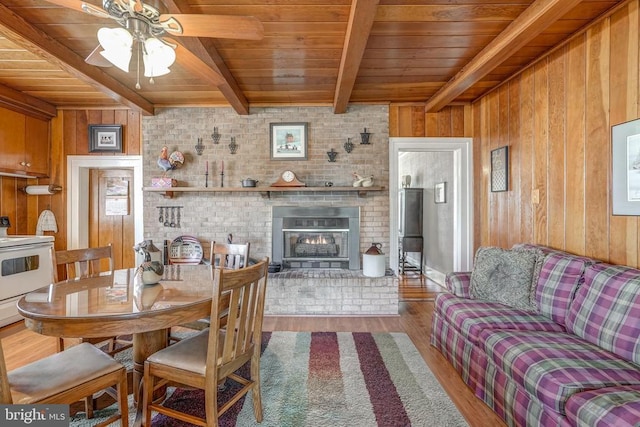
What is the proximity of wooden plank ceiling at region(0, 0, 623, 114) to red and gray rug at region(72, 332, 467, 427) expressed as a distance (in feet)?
7.21

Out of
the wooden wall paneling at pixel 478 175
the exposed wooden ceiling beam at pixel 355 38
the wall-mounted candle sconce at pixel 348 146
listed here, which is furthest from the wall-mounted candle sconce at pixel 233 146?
the wooden wall paneling at pixel 478 175

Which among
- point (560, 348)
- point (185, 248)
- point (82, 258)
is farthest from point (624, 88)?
point (185, 248)

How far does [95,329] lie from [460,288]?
2452 mm

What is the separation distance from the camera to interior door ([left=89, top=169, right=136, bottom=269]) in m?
4.04

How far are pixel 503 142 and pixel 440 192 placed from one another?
175cm

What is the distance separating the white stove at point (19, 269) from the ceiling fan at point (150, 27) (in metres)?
2.26

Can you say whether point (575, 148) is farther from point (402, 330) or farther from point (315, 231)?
point (315, 231)

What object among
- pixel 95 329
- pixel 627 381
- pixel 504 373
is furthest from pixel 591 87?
pixel 95 329

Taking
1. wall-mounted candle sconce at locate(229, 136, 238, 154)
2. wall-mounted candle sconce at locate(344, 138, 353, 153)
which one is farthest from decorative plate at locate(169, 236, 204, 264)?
wall-mounted candle sconce at locate(344, 138, 353, 153)

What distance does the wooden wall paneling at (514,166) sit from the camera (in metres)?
2.97

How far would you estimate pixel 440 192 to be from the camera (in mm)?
4922

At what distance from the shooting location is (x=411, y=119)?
3.81 metres

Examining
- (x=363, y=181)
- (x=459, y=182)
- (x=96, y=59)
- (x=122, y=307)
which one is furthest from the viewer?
(x=459, y=182)

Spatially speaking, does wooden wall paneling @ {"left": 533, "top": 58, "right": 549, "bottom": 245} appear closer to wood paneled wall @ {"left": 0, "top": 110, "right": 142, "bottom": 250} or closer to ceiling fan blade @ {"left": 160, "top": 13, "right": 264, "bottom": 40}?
ceiling fan blade @ {"left": 160, "top": 13, "right": 264, "bottom": 40}
